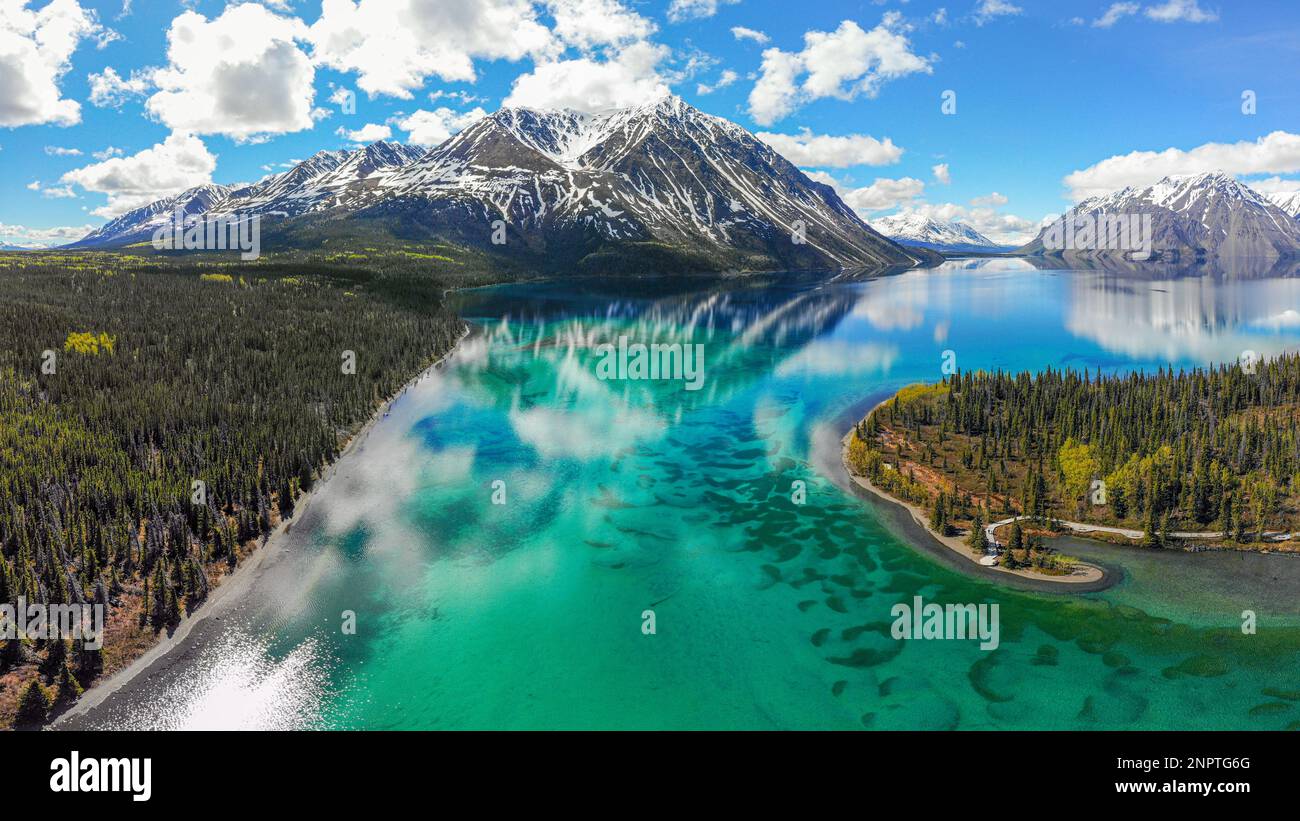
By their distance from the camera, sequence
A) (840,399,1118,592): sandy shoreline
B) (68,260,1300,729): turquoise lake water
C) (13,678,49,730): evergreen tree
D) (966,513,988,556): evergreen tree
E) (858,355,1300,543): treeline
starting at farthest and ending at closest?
(858,355,1300,543): treeline
(966,513,988,556): evergreen tree
(840,399,1118,592): sandy shoreline
(68,260,1300,729): turquoise lake water
(13,678,49,730): evergreen tree

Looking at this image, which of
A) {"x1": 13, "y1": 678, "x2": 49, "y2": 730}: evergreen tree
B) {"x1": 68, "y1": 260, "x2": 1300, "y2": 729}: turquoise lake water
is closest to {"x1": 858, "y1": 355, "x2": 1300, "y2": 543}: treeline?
{"x1": 68, "y1": 260, "x2": 1300, "y2": 729}: turquoise lake water

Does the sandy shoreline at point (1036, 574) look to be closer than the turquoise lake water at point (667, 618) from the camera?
No

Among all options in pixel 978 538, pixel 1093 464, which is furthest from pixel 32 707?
pixel 1093 464

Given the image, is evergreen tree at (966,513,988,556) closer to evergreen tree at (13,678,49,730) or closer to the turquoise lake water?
the turquoise lake water

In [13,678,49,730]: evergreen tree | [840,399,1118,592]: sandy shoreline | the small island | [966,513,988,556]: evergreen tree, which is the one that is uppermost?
the small island

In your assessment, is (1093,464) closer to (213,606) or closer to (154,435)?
(213,606)

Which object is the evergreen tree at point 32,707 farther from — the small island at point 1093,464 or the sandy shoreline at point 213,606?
the small island at point 1093,464

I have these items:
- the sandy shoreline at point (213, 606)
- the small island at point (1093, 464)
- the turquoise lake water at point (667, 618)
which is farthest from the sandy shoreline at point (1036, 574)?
the sandy shoreline at point (213, 606)
